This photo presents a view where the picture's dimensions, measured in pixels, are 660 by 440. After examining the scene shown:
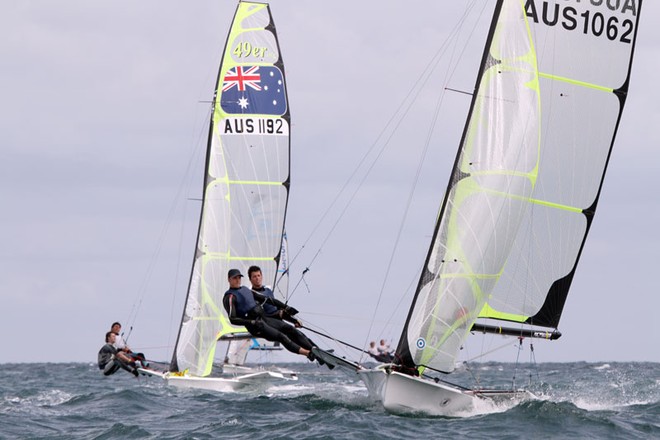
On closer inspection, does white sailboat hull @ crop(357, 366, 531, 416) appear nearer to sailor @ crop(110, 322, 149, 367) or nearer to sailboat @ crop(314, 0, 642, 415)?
sailboat @ crop(314, 0, 642, 415)

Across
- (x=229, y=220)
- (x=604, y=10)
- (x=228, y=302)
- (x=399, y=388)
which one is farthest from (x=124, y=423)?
(x=229, y=220)

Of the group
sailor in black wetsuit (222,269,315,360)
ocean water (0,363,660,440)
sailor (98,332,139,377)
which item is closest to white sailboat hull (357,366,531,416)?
ocean water (0,363,660,440)

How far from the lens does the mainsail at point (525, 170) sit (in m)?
18.0

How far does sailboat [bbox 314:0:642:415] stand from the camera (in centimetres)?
1794

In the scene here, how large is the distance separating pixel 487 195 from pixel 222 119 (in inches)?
477

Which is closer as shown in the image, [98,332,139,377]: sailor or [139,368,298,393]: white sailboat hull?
[98,332,139,377]: sailor

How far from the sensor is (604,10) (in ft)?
60.3

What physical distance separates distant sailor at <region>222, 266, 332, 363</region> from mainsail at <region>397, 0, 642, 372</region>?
1.66 m

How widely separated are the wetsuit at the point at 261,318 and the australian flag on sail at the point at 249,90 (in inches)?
477

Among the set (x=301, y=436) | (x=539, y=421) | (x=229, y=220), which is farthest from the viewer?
(x=229, y=220)

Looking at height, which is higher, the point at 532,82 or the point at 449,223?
the point at 532,82

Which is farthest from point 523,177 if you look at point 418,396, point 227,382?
point 227,382

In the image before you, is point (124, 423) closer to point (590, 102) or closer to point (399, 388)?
point (399, 388)

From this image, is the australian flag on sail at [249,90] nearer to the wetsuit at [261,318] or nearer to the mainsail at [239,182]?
the mainsail at [239,182]
